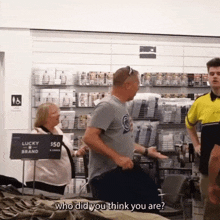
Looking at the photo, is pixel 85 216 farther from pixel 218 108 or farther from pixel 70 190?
pixel 70 190

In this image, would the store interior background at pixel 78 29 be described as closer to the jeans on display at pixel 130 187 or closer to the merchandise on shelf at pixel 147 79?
the merchandise on shelf at pixel 147 79

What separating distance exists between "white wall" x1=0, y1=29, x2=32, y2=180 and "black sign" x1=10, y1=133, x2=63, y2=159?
378 centimetres

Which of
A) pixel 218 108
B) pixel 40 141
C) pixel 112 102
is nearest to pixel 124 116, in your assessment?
pixel 112 102

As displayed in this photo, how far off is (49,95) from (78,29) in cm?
108

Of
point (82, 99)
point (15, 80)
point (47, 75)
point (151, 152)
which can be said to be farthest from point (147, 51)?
point (151, 152)

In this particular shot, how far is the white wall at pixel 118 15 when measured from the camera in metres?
7.03

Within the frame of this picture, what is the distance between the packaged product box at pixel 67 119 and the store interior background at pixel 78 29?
504 millimetres

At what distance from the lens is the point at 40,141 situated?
3314 millimetres

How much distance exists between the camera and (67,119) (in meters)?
7.01

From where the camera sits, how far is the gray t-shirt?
2.94 metres

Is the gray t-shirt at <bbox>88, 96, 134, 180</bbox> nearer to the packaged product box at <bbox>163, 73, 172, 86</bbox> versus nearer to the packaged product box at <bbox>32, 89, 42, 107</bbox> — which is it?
the packaged product box at <bbox>32, 89, 42, 107</bbox>

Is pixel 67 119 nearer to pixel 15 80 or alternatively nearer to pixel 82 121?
pixel 82 121

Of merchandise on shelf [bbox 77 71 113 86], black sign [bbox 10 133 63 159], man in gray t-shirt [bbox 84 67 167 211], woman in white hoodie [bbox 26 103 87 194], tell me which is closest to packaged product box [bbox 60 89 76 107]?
merchandise on shelf [bbox 77 71 113 86]

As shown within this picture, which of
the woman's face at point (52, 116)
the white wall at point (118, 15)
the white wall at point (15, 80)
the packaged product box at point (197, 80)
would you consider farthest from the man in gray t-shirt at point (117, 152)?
the packaged product box at point (197, 80)
